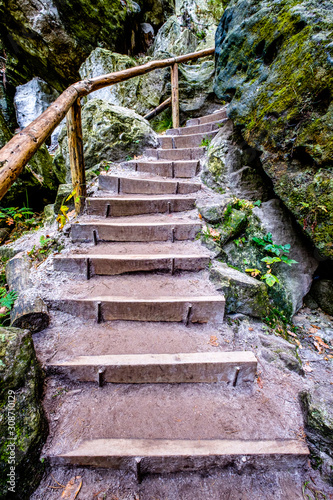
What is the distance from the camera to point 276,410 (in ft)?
5.14

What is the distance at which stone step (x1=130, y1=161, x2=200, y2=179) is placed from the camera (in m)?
3.80

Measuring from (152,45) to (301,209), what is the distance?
11.3m

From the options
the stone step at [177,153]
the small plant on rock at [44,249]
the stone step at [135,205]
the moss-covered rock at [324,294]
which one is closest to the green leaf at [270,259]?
the moss-covered rock at [324,294]

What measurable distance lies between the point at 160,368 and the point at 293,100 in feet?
9.58

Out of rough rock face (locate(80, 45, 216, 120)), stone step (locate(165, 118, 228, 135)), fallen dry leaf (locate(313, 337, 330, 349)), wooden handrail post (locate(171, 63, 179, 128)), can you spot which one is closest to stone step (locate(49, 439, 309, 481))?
fallen dry leaf (locate(313, 337, 330, 349))

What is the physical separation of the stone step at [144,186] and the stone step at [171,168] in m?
0.52

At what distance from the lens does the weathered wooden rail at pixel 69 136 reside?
4.62 ft

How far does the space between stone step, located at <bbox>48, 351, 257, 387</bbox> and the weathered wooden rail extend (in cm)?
130

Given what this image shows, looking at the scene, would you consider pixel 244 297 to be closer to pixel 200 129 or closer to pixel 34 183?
pixel 200 129

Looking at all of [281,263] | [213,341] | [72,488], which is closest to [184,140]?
[281,263]

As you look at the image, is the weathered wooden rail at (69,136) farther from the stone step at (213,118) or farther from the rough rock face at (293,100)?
the rough rock face at (293,100)

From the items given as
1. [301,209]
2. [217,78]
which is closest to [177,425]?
[301,209]

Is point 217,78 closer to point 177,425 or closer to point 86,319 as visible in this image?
point 86,319

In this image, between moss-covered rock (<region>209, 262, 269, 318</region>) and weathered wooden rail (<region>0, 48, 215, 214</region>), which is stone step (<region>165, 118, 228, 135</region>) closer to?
weathered wooden rail (<region>0, 48, 215, 214</region>)
